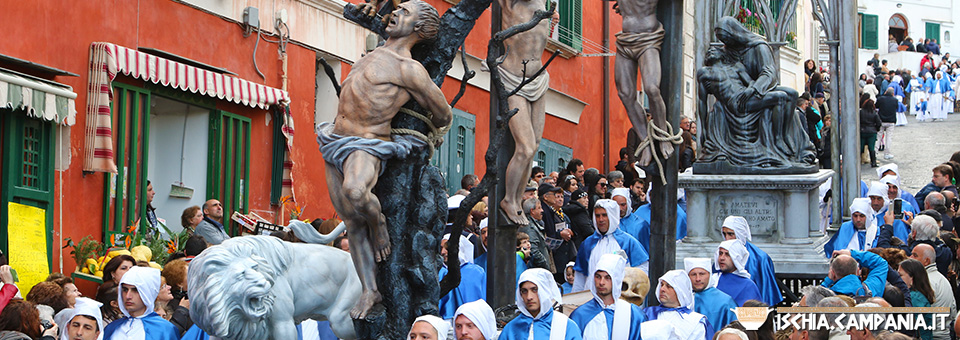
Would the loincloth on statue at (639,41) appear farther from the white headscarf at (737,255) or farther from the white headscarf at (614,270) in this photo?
the white headscarf at (614,270)

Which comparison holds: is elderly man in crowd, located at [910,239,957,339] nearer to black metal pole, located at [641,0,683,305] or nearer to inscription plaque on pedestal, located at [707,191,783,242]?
black metal pole, located at [641,0,683,305]

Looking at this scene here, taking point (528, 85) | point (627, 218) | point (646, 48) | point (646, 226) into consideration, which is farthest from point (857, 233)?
point (528, 85)

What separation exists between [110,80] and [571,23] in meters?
13.6

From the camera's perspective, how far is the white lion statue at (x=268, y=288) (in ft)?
25.6

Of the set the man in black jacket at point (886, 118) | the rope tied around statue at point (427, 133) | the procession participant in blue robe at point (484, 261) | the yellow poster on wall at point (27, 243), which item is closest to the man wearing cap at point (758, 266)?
the procession participant in blue robe at point (484, 261)

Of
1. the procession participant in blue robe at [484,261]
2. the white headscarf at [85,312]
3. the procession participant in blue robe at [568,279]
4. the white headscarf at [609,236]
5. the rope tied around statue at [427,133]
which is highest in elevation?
the rope tied around statue at [427,133]

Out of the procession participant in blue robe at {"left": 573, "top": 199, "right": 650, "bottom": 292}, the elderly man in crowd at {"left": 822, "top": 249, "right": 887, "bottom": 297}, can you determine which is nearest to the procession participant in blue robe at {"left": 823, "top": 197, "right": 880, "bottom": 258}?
the procession participant in blue robe at {"left": 573, "top": 199, "right": 650, "bottom": 292}

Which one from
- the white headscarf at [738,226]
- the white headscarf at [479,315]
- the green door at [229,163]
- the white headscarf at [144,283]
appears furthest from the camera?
the green door at [229,163]

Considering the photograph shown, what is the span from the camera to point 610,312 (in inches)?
383

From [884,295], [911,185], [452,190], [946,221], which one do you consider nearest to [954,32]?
[911,185]

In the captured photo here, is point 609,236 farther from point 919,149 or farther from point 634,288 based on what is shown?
point 919,149

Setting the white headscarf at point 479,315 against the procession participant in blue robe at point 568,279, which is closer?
the white headscarf at point 479,315

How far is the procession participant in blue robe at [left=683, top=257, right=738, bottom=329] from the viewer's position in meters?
10.7

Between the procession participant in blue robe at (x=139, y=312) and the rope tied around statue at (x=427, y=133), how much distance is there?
2.50 metres
